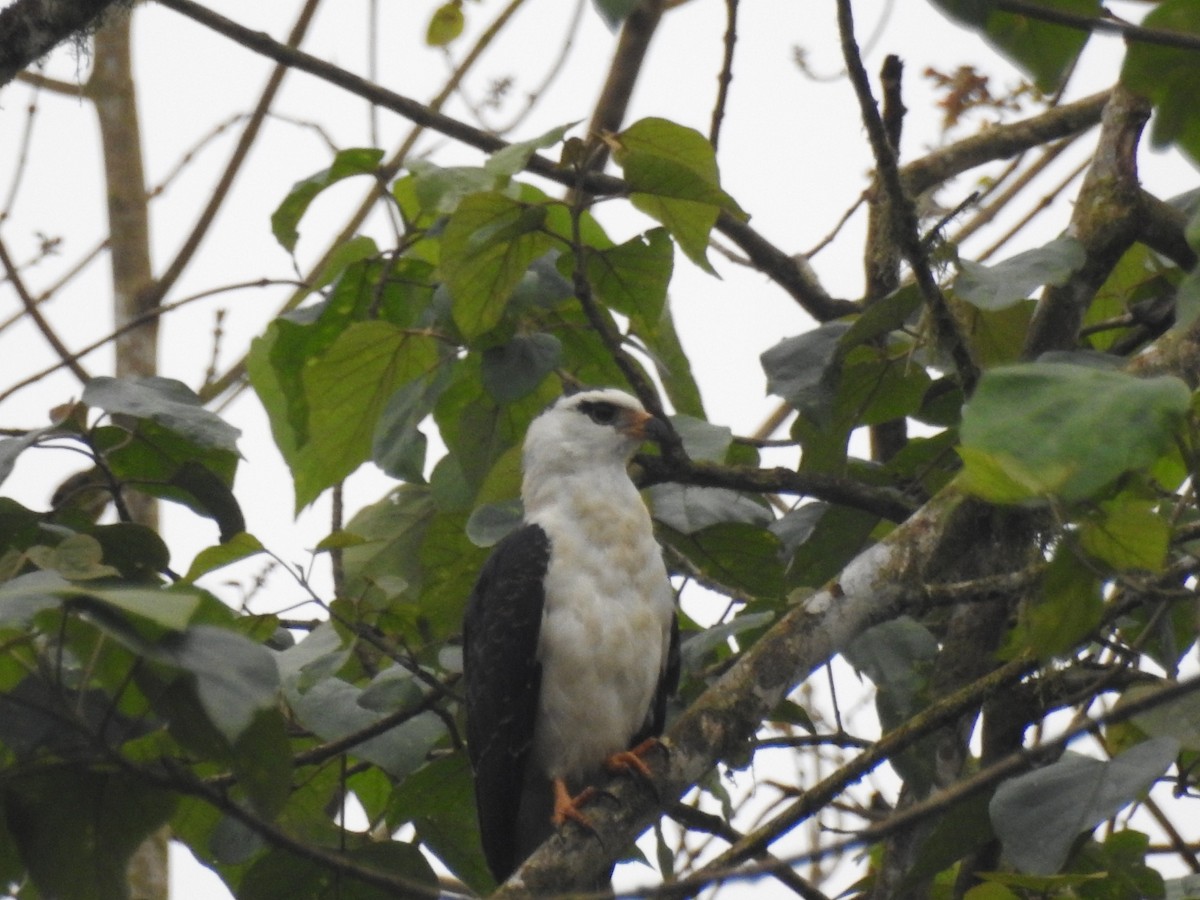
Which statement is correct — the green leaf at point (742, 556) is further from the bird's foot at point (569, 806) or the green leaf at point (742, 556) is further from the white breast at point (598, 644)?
the bird's foot at point (569, 806)

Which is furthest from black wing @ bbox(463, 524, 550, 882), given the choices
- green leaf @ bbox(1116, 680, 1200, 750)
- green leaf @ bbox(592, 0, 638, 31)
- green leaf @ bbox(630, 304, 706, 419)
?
green leaf @ bbox(592, 0, 638, 31)

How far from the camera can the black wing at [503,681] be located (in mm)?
3949

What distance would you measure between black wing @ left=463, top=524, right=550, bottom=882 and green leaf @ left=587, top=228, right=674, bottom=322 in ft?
2.38

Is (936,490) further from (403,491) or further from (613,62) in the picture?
(613,62)

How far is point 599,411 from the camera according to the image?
4.75 meters

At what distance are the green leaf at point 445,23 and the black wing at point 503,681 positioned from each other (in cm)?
210

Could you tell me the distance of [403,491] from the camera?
4.69 metres

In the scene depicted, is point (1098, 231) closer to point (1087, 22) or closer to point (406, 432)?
point (406, 432)

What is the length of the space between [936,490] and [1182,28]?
2498mm

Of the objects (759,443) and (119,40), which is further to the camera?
(119,40)

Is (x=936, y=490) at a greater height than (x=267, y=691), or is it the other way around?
(x=936, y=490)

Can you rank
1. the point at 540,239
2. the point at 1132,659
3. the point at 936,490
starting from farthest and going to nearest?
the point at 936,490 < the point at 540,239 < the point at 1132,659

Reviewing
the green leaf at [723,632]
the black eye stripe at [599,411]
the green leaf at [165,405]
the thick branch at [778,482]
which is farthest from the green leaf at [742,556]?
the green leaf at [165,405]

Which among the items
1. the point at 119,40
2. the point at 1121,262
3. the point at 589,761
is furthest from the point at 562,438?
the point at 119,40
